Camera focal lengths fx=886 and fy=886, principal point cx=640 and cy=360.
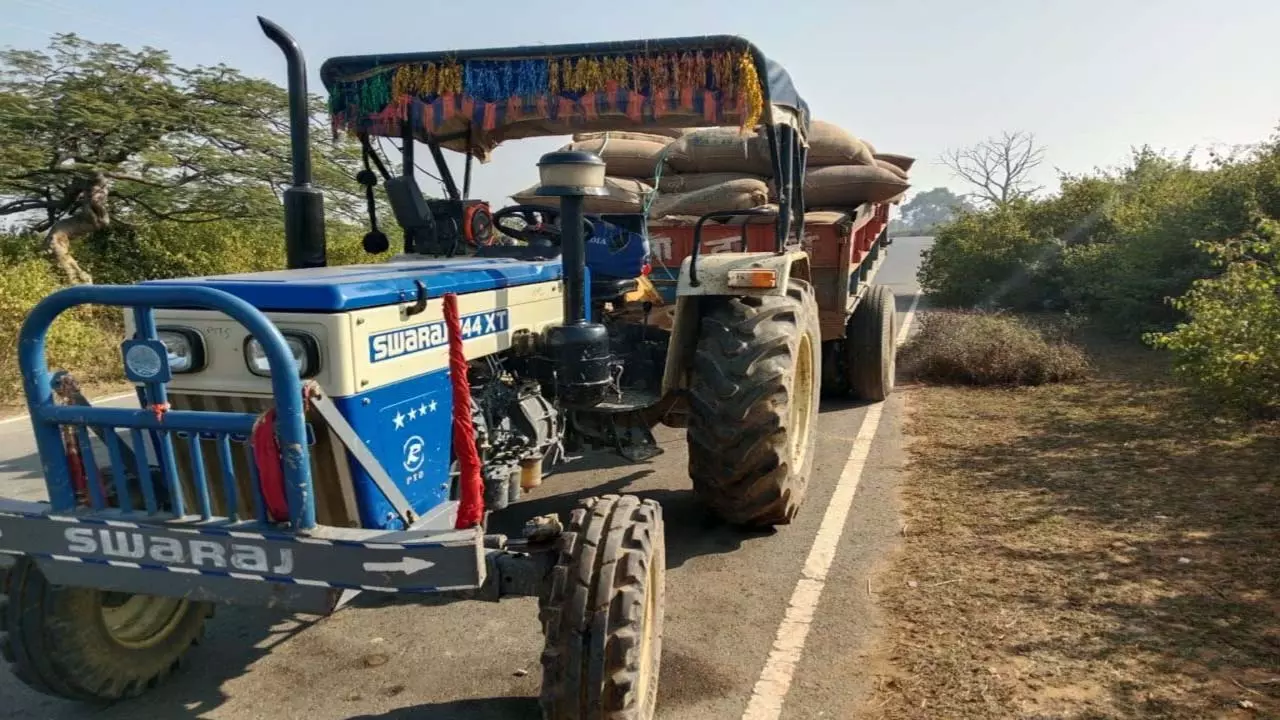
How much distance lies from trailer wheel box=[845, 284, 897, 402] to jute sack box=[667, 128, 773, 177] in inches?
57.5

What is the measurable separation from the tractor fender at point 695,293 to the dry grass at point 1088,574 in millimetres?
1343

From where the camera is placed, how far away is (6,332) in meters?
8.64

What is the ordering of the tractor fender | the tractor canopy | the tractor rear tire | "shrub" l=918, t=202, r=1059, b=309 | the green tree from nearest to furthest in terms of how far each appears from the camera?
the tractor canopy < the tractor rear tire < the tractor fender < the green tree < "shrub" l=918, t=202, r=1059, b=309

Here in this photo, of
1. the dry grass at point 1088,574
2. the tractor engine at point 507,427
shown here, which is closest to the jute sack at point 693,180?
the dry grass at point 1088,574

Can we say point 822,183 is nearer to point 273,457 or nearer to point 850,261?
point 850,261

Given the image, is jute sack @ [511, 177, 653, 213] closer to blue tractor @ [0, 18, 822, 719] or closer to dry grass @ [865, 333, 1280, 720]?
blue tractor @ [0, 18, 822, 719]

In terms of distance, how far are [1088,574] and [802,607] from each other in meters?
1.27

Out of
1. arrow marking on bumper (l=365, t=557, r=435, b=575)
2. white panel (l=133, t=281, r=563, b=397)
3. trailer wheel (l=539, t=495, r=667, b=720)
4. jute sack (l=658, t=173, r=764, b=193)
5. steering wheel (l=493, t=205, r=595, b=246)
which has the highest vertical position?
jute sack (l=658, t=173, r=764, b=193)

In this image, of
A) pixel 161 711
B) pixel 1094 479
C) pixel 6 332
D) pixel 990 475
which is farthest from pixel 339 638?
pixel 6 332

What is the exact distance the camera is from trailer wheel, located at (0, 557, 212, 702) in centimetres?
271

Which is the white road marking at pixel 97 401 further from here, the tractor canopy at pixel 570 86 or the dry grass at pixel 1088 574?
the dry grass at pixel 1088 574

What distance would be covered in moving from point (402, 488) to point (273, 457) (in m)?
0.74

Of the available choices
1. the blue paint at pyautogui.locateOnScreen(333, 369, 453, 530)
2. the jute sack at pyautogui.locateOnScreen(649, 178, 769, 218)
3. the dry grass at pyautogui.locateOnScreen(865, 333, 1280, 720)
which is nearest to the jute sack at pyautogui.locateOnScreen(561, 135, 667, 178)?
the jute sack at pyautogui.locateOnScreen(649, 178, 769, 218)

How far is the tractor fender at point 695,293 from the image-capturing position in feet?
Result: 14.0
